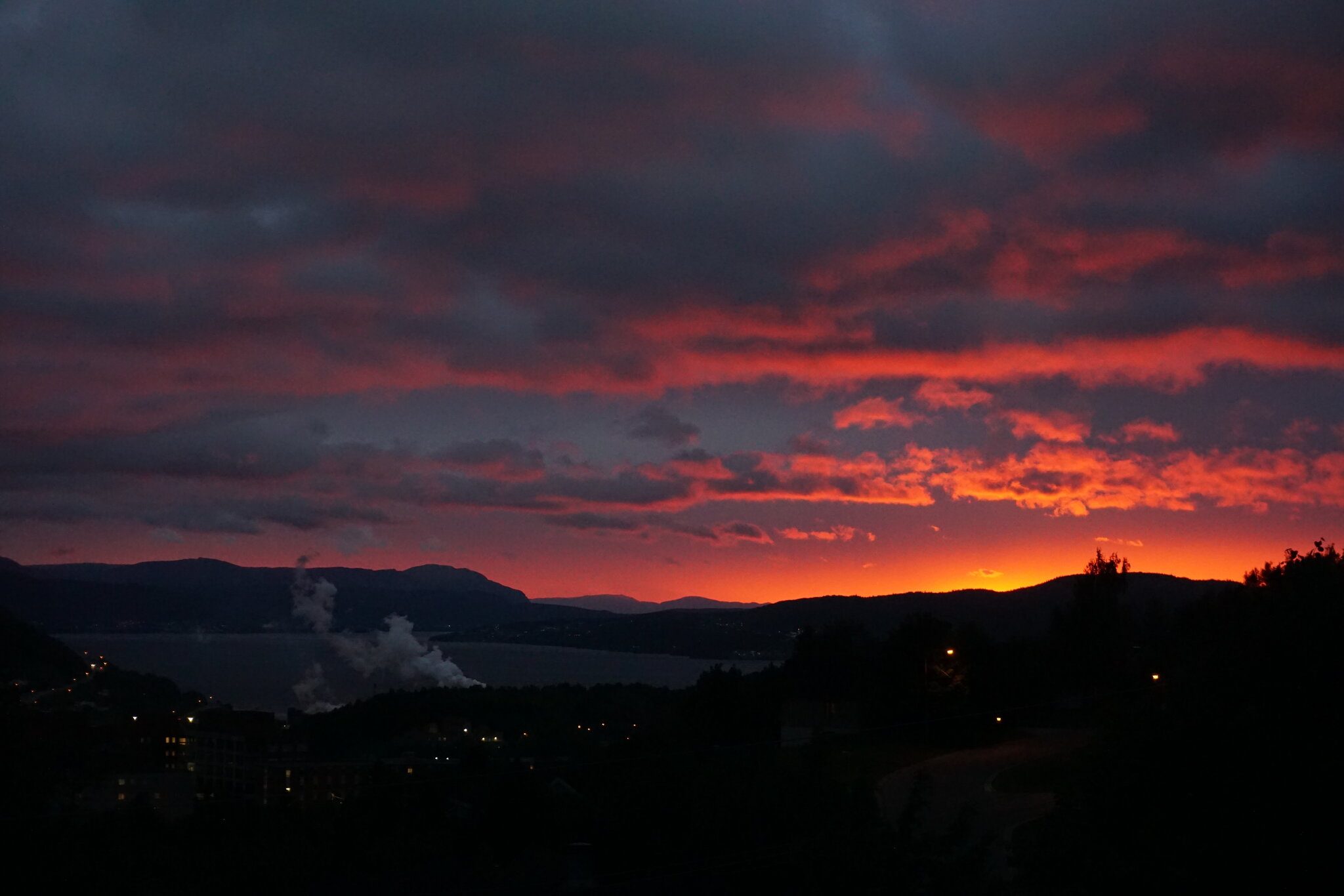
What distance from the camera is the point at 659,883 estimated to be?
1612 centimetres

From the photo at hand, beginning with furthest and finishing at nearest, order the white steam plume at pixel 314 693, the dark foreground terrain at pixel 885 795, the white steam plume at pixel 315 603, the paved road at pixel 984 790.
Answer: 1. the white steam plume at pixel 315 603
2. the white steam plume at pixel 314 693
3. the paved road at pixel 984 790
4. the dark foreground terrain at pixel 885 795

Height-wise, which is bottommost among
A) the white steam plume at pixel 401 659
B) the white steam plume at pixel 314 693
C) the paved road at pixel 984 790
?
the white steam plume at pixel 314 693

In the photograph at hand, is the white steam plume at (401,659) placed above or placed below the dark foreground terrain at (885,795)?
below

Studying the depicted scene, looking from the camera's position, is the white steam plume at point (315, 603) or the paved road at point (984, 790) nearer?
the paved road at point (984, 790)

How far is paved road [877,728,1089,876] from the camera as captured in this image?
58.1ft

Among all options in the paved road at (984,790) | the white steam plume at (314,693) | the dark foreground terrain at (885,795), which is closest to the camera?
the dark foreground terrain at (885,795)

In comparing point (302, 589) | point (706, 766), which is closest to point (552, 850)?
point (706, 766)

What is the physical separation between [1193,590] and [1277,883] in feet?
235

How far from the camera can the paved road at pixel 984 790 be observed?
58.1 feet

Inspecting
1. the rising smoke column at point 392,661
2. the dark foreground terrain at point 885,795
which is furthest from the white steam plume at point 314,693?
the dark foreground terrain at point 885,795

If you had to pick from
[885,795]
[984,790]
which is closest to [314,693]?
[885,795]

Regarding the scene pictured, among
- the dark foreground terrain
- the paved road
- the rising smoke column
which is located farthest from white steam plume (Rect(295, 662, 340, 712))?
the paved road

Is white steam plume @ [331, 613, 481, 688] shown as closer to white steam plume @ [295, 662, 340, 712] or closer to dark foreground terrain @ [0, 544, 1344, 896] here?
white steam plume @ [295, 662, 340, 712]

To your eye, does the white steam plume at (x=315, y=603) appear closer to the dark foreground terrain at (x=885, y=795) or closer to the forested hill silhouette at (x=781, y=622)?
the forested hill silhouette at (x=781, y=622)
